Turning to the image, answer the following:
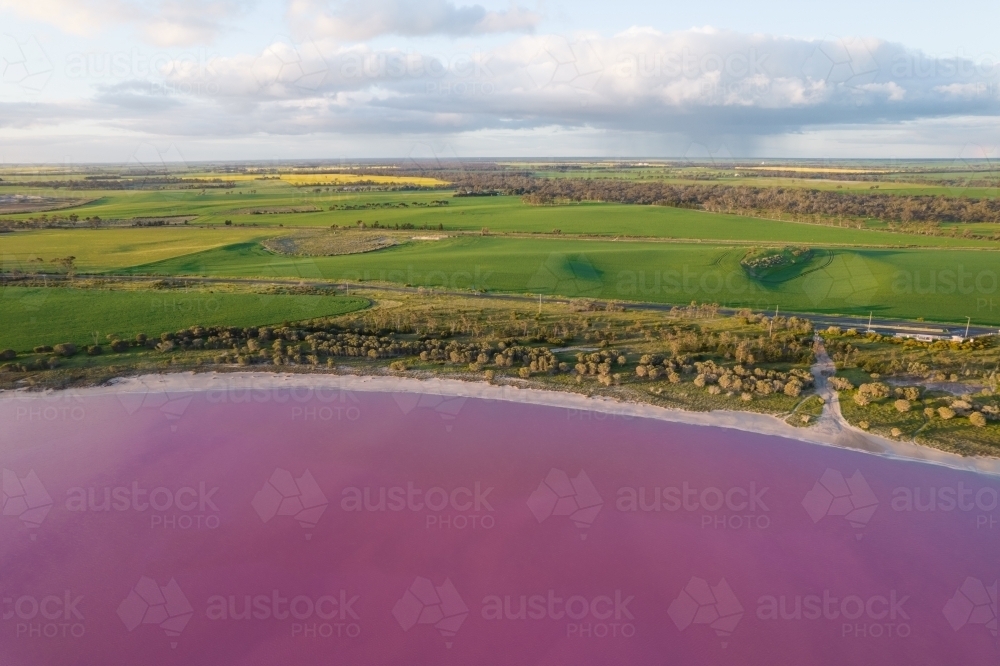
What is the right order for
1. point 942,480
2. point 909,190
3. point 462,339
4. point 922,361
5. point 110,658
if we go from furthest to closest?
point 909,190, point 462,339, point 922,361, point 942,480, point 110,658

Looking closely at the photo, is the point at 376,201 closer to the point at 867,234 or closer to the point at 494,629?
the point at 867,234

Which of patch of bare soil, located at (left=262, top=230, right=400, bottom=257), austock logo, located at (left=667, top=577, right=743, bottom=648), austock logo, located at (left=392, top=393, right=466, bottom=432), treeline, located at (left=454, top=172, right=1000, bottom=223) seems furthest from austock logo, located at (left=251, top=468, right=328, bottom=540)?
treeline, located at (left=454, top=172, right=1000, bottom=223)

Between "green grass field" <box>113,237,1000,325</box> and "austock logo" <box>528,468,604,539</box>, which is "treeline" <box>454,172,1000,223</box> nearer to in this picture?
"green grass field" <box>113,237,1000,325</box>

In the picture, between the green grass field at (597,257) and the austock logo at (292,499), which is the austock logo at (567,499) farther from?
the green grass field at (597,257)

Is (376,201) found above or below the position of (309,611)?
above

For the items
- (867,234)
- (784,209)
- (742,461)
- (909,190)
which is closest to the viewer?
(742,461)

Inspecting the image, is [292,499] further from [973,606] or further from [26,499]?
[973,606]

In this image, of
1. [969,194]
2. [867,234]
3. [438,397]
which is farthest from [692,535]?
[969,194]
